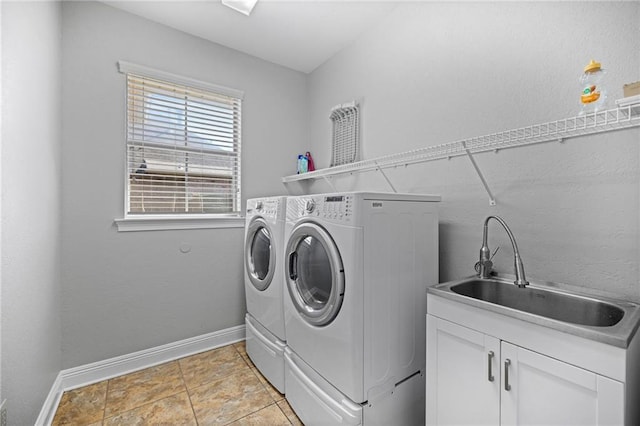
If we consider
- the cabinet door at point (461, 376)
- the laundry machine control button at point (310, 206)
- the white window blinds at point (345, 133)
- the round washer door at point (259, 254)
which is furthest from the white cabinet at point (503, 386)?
the white window blinds at point (345, 133)

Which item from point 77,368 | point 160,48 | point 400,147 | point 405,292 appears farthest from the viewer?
point 160,48

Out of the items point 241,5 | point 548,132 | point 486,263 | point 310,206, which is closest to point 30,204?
point 310,206

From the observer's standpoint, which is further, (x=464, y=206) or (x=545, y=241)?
(x=464, y=206)

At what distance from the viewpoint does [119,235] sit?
6.61 feet

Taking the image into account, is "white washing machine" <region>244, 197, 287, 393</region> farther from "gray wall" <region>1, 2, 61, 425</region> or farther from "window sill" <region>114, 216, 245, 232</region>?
"gray wall" <region>1, 2, 61, 425</region>

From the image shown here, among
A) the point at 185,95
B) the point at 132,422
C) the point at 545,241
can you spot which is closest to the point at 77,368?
the point at 132,422

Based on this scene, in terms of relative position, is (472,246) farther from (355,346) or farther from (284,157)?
(284,157)

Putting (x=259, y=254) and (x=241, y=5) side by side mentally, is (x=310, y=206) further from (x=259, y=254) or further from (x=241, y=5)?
(x=241, y=5)

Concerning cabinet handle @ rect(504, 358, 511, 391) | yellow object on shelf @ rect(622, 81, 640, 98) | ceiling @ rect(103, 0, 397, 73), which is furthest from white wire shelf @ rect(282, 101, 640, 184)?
ceiling @ rect(103, 0, 397, 73)

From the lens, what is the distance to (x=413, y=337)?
144 cm

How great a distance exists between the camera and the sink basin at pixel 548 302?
112 centimetres

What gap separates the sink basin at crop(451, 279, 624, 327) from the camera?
1.12 meters

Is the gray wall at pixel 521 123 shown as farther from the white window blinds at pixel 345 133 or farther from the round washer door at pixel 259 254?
the round washer door at pixel 259 254

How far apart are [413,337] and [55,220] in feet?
7.41
